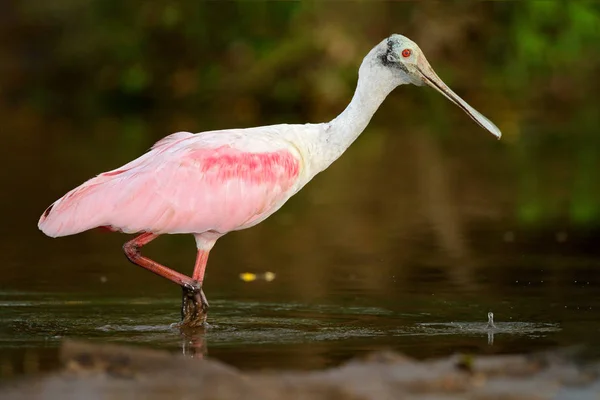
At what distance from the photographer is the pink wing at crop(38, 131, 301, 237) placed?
9.46 m

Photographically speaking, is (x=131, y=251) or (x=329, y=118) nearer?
(x=131, y=251)

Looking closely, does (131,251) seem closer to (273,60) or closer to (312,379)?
(312,379)

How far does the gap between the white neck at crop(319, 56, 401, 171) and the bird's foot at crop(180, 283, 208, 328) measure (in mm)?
1288

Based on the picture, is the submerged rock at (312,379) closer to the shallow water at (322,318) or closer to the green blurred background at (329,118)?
the shallow water at (322,318)

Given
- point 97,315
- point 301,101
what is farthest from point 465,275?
point 301,101

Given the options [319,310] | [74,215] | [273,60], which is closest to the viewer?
[74,215]

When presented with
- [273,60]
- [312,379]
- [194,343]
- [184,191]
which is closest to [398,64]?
[184,191]

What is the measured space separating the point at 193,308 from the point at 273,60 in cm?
2745

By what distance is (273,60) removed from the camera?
1446 inches

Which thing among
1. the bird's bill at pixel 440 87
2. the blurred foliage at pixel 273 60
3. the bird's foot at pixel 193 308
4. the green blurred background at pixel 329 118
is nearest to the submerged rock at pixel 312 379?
the bird's foot at pixel 193 308

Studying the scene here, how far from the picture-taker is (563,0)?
Answer: 3869cm

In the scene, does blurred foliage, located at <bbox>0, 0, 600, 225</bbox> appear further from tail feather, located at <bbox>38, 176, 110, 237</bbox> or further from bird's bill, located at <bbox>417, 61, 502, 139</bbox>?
tail feather, located at <bbox>38, 176, 110, 237</bbox>

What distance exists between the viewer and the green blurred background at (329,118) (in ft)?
41.3

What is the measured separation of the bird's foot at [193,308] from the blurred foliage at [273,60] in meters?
21.7
